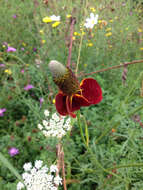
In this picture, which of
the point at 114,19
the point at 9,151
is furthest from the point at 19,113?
the point at 114,19

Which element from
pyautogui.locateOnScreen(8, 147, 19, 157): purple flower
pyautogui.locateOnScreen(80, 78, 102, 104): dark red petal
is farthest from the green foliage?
pyautogui.locateOnScreen(80, 78, 102, 104): dark red petal

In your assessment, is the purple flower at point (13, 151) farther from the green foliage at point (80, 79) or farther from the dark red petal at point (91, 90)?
the dark red petal at point (91, 90)

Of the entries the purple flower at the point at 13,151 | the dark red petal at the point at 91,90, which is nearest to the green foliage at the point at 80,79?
the purple flower at the point at 13,151

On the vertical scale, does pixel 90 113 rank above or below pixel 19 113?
below

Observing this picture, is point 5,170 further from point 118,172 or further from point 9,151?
point 118,172

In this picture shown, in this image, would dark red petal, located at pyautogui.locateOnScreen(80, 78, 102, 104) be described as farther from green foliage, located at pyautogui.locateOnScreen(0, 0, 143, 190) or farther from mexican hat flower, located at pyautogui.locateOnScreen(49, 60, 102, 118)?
green foliage, located at pyautogui.locateOnScreen(0, 0, 143, 190)

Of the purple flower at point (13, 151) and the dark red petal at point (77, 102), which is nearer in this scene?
the dark red petal at point (77, 102)

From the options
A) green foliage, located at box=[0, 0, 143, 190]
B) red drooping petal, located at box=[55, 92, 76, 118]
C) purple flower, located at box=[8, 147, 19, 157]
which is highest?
green foliage, located at box=[0, 0, 143, 190]
